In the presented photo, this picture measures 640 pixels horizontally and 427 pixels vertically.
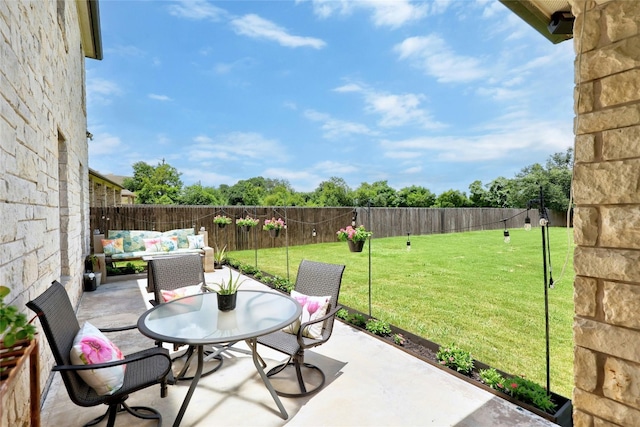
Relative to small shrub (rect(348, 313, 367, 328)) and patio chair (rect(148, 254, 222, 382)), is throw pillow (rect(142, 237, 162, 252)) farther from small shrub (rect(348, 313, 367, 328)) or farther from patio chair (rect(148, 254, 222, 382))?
small shrub (rect(348, 313, 367, 328))

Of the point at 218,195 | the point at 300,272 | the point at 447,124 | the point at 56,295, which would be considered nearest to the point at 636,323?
the point at 300,272

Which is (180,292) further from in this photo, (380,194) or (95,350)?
(380,194)

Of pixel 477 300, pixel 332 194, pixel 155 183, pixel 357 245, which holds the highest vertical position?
pixel 155 183

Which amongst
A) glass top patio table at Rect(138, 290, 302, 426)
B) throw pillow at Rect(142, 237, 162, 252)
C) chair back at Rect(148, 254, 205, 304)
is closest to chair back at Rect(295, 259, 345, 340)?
glass top patio table at Rect(138, 290, 302, 426)

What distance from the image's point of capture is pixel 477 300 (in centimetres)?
502

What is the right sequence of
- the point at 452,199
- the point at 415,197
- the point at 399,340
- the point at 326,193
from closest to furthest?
the point at 399,340
the point at 452,199
the point at 415,197
the point at 326,193

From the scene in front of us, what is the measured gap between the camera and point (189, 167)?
1419 inches

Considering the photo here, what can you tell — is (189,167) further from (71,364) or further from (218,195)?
(71,364)

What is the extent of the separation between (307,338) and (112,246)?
6199mm

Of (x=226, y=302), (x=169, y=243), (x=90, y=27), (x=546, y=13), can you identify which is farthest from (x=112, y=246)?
(x=546, y=13)

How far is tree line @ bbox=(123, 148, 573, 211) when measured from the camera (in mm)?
25141

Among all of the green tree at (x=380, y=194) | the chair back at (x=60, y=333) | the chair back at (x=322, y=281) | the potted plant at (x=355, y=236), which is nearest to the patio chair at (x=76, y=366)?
the chair back at (x=60, y=333)

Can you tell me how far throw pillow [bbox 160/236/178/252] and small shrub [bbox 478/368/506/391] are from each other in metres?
6.99

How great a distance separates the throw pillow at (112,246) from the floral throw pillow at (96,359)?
5782 mm
